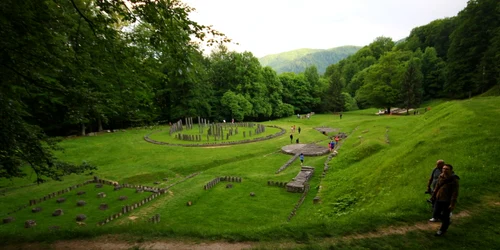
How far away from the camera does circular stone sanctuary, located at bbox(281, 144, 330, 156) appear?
2688 cm

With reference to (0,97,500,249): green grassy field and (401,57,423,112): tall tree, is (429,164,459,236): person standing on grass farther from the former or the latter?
(401,57,423,112): tall tree

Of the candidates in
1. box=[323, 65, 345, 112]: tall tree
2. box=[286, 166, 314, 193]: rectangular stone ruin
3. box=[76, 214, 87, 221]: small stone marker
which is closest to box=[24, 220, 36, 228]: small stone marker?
box=[76, 214, 87, 221]: small stone marker

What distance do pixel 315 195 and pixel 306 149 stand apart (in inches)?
484

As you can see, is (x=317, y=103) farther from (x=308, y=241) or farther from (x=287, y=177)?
(x=308, y=241)

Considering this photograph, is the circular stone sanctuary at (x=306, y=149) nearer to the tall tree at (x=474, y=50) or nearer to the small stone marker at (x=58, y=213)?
the small stone marker at (x=58, y=213)

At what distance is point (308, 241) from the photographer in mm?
7582

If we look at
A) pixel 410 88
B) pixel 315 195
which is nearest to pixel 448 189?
pixel 315 195

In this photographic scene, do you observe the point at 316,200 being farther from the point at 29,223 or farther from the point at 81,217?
the point at 29,223

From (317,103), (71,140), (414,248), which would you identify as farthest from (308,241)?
(317,103)

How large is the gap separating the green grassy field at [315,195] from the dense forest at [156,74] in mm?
4341

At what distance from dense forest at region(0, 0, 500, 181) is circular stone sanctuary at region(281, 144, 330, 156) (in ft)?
42.3

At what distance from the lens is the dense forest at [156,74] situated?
7.21m

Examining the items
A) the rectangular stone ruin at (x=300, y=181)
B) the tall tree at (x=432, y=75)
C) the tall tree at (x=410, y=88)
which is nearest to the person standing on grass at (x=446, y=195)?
the rectangular stone ruin at (x=300, y=181)

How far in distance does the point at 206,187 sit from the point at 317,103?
57.2m
